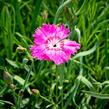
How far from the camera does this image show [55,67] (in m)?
1.35

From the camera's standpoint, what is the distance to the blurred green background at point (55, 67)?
1.25 metres

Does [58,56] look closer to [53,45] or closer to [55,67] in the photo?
[53,45]

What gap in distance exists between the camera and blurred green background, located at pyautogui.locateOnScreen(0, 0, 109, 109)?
1252 mm

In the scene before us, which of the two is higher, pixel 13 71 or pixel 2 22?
pixel 2 22

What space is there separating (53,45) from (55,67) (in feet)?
0.79

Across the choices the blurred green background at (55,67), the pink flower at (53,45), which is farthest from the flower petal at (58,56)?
the blurred green background at (55,67)

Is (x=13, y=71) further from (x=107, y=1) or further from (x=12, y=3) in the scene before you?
(x=107, y=1)

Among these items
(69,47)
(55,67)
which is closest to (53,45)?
(69,47)

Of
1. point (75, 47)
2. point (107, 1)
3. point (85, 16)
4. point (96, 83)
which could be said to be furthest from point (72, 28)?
point (107, 1)

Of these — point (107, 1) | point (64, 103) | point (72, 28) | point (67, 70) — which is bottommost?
point (64, 103)

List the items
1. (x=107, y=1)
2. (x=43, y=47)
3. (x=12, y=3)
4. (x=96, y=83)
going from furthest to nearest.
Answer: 1. (x=107, y=1)
2. (x=12, y=3)
3. (x=96, y=83)
4. (x=43, y=47)

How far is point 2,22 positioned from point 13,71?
0.18 m

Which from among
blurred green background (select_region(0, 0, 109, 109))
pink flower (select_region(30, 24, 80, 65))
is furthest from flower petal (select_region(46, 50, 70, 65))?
blurred green background (select_region(0, 0, 109, 109))

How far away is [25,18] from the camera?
1.56 m
